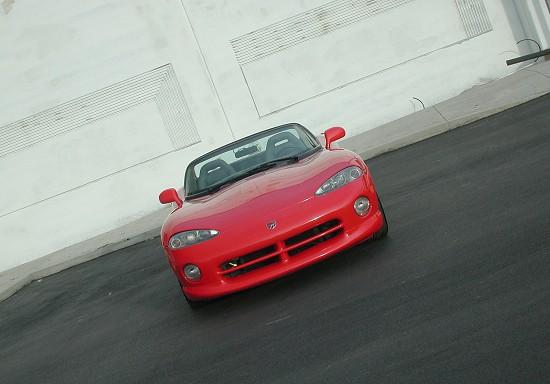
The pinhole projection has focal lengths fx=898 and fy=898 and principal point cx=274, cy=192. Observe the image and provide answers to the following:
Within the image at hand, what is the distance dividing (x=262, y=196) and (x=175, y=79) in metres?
11.3

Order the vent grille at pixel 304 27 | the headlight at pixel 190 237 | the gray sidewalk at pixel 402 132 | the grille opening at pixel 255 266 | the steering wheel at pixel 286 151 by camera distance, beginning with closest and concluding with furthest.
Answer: the grille opening at pixel 255 266 → the headlight at pixel 190 237 → the steering wheel at pixel 286 151 → the gray sidewalk at pixel 402 132 → the vent grille at pixel 304 27

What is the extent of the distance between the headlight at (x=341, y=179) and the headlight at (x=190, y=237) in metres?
0.91

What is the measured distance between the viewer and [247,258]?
6.92 m

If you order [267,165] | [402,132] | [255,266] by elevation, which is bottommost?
[402,132]

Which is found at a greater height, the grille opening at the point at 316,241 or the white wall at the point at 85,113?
the white wall at the point at 85,113

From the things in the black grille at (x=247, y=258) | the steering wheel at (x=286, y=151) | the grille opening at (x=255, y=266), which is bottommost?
the grille opening at (x=255, y=266)

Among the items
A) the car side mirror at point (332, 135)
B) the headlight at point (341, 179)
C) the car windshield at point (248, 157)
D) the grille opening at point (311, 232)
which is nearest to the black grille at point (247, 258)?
the grille opening at point (311, 232)

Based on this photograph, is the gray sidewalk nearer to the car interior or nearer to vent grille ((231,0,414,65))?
vent grille ((231,0,414,65))

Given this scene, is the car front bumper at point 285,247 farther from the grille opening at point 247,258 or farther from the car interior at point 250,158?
the car interior at point 250,158

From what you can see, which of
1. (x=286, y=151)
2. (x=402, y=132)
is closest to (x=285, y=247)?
(x=286, y=151)

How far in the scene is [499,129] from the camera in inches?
486

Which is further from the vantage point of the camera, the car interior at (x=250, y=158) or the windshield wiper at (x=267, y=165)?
the car interior at (x=250, y=158)

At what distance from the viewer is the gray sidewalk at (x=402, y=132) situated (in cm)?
1440

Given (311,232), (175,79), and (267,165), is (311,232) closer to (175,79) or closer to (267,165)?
(267,165)
